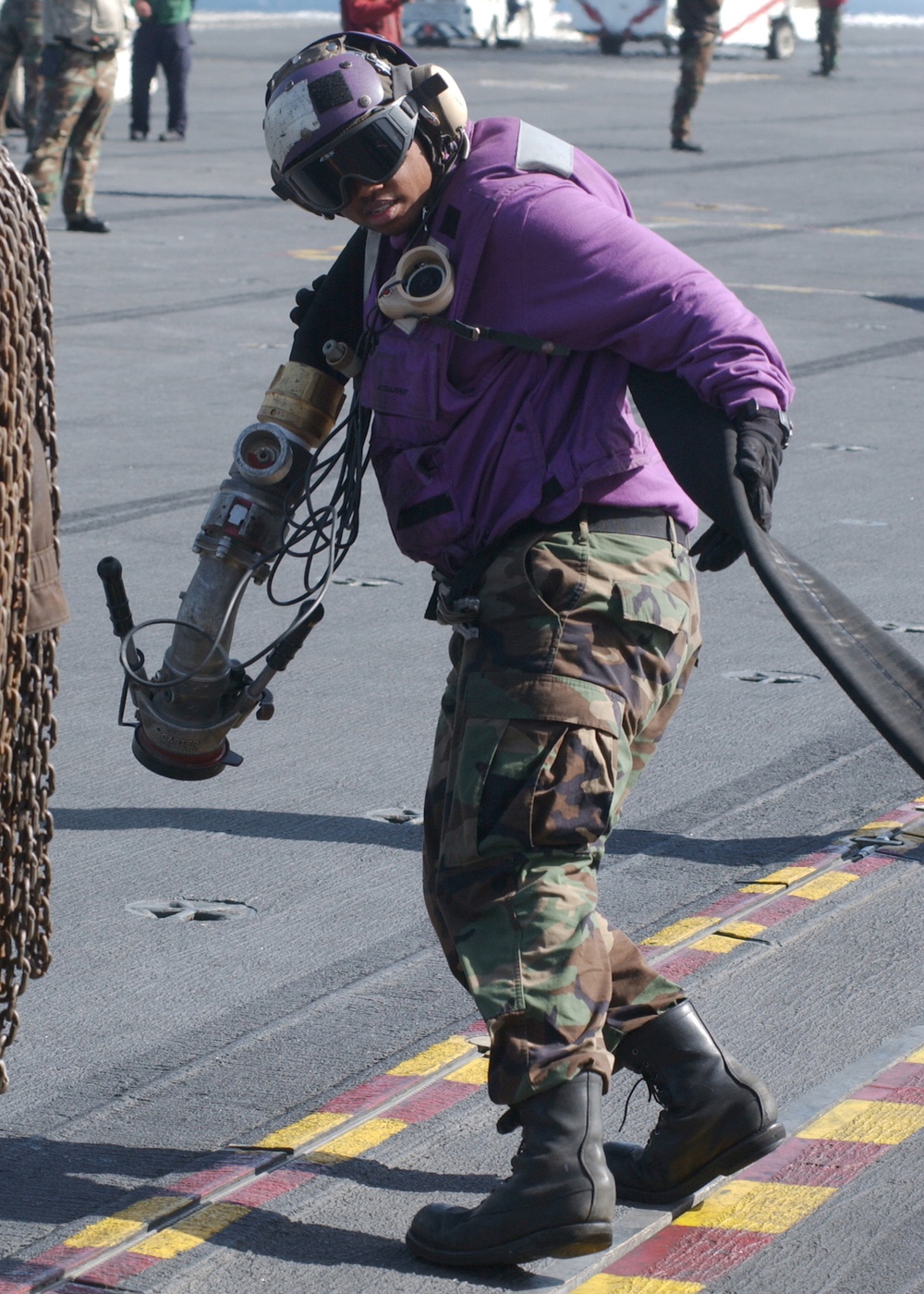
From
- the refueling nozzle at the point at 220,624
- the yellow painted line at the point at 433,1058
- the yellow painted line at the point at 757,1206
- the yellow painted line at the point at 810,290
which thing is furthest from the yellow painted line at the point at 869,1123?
the yellow painted line at the point at 810,290

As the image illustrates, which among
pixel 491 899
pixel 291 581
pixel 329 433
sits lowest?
pixel 291 581

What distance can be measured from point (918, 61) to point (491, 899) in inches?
1714

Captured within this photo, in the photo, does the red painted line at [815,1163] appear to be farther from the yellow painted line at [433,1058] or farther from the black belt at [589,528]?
the black belt at [589,528]

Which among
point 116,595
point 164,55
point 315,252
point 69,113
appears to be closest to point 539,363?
point 116,595

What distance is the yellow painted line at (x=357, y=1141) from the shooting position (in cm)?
333

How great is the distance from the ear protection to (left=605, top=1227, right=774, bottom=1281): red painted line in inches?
58.5

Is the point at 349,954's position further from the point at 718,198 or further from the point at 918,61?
the point at 918,61

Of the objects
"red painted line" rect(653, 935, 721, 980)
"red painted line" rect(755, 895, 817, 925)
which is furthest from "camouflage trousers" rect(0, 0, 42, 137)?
"red painted line" rect(653, 935, 721, 980)

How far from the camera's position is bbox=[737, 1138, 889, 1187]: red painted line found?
3311mm

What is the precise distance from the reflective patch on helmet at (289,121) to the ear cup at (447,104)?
7.1 inches

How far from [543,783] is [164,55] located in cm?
1965

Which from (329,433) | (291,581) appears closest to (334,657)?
(291,581)

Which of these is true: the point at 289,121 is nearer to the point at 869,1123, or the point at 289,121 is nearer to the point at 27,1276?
the point at 27,1276

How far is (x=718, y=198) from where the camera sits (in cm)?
1880
